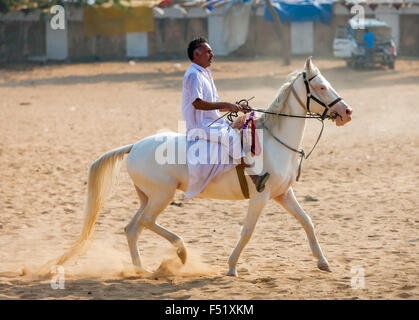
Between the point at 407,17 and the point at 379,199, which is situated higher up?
the point at 407,17

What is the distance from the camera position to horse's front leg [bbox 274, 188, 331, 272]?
6.88 m

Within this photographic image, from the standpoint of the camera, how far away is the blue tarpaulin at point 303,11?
1318 inches

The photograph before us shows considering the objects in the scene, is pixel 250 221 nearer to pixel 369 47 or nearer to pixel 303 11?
pixel 369 47

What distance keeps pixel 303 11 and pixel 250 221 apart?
28.1 metres

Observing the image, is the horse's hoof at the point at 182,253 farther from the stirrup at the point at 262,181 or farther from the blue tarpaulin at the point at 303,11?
the blue tarpaulin at the point at 303,11

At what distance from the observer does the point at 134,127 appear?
52.3ft

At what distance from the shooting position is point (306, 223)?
6969 millimetres

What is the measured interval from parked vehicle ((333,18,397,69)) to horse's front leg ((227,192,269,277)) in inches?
860
